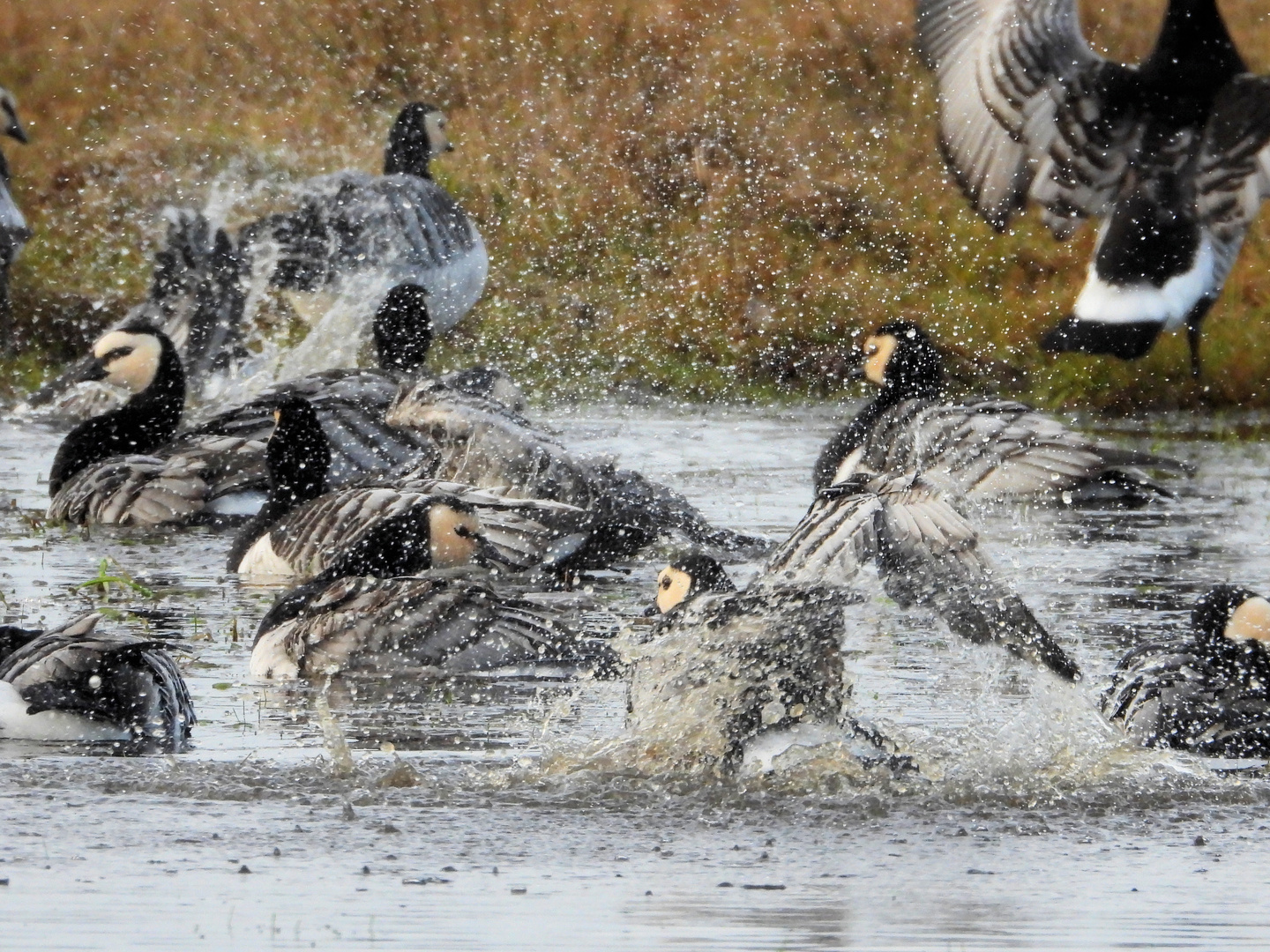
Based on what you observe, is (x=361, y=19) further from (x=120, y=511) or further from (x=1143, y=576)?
(x=1143, y=576)

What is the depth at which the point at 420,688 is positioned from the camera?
681 cm

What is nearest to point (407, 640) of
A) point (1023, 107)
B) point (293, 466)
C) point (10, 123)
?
point (293, 466)

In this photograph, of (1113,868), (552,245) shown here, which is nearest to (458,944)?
(1113,868)

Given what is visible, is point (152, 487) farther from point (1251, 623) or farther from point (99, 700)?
point (1251, 623)

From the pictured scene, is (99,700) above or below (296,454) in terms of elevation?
below

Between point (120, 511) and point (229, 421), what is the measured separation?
2.39 ft

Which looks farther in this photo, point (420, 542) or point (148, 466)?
point (148, 466)

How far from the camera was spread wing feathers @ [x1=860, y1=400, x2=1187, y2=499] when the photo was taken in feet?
30.6

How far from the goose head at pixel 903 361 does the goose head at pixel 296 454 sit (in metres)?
2.38

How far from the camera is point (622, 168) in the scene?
698 inches

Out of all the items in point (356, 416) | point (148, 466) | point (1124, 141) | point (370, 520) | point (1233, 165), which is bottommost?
point (370, 520)

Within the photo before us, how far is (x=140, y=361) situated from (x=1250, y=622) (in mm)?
6368

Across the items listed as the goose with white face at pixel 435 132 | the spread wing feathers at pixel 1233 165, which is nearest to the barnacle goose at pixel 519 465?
the spread wing feathers at pixel 1233 165

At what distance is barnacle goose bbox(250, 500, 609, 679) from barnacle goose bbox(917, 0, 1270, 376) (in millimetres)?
3889
